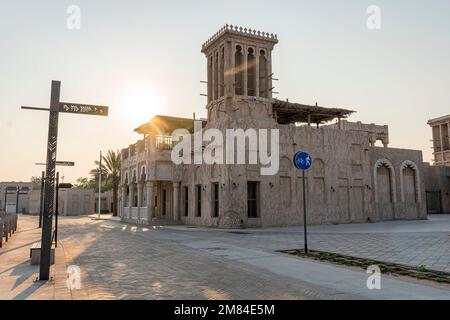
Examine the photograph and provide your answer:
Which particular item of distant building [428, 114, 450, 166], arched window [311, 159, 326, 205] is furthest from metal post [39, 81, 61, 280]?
distant building [428, 114, 450, 166]

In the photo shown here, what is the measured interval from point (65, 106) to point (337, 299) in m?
6.80

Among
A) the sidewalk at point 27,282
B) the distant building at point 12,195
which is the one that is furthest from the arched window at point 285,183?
the distant building at point 12,195

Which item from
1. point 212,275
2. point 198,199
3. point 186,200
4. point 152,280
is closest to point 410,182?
point 198,199

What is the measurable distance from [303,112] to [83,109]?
85.7 feet

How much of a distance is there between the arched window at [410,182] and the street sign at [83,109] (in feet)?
107

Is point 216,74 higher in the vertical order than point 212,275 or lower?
higher

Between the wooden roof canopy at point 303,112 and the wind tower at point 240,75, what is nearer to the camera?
the wind tower at point 240,75

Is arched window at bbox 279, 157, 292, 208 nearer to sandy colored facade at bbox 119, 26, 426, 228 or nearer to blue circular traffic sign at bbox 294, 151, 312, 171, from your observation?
sandy colored facade at bbox 119, 26, 426, 228

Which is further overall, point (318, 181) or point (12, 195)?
point (12, 195)

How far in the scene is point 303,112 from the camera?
106 feet

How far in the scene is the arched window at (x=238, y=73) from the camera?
2917 centimetres

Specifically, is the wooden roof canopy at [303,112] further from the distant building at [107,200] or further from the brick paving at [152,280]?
the distant building at [107,200]

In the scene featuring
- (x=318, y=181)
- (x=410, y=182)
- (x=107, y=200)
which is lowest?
(x=107, y=200)

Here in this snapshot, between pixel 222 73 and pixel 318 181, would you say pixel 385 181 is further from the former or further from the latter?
pixel 222 73
